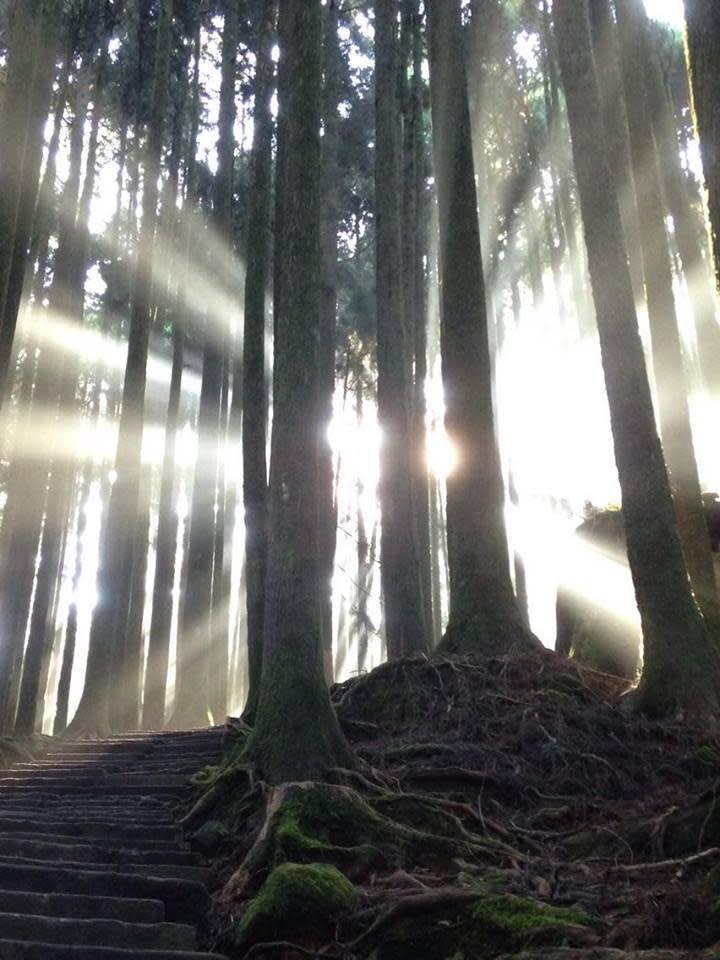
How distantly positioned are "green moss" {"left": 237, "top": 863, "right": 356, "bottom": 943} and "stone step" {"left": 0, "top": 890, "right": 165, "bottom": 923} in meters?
0.60

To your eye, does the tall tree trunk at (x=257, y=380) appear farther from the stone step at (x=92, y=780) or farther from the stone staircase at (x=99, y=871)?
the stone staircase at (x=99, y=871)

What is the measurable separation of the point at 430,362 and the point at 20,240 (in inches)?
708

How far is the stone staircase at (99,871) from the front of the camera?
15.5ft

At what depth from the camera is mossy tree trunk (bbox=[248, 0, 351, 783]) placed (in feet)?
22.5

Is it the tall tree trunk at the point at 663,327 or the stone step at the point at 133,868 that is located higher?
the tall tree trunk at the point at 663,327

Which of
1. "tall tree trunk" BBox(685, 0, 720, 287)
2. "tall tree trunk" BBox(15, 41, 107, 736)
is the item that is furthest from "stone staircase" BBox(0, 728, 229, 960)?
"tall tree trunk" BBox(15, 41, 107, 736)

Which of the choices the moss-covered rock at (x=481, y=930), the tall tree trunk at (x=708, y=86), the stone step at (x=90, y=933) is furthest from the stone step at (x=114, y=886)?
the tall tree trunk at (x=708, y=86)

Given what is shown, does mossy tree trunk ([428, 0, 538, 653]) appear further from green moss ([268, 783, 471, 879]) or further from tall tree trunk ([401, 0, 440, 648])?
tall tree trunk ([401, 0, 440, 648])

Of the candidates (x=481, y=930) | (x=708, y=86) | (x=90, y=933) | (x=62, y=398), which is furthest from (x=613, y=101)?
(x=62, y=398)

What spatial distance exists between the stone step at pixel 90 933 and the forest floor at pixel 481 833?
0.92ft

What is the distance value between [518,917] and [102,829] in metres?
3.81

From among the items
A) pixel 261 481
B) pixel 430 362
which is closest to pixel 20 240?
pixel 261 481

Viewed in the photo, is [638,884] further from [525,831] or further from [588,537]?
[588,537]

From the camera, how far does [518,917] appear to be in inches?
168
